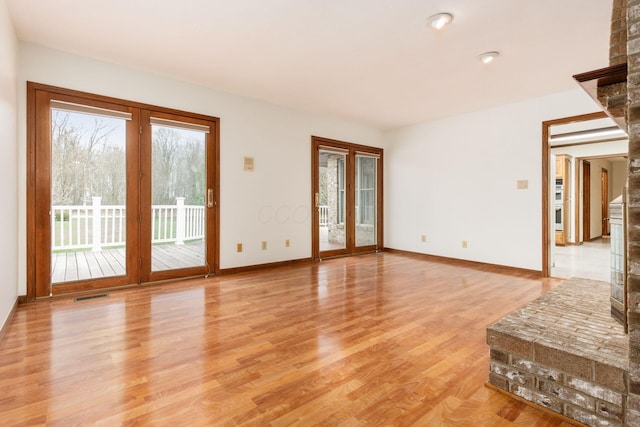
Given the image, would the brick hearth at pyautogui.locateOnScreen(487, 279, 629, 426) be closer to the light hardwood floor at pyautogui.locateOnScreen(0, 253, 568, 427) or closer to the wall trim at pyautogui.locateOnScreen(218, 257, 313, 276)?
the light hardwood floor at pyautogui.locateOnScreen(0, 253, 568, 427)

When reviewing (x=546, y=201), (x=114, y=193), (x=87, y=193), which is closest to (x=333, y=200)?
(x=546, y=201)

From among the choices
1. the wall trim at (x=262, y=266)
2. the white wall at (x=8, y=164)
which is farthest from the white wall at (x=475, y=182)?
the white wall at (x=8, y=164)

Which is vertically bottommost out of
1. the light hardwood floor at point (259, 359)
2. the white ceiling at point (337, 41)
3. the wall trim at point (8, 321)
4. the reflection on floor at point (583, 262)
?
the light hardwood floor at point (259, 359)

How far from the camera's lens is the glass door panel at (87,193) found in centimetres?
332

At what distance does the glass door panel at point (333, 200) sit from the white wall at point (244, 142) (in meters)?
0.47

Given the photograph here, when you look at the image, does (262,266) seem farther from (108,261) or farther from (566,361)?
(566,361)

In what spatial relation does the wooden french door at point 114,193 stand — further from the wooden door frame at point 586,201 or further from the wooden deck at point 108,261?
the wooden door frame at point 586,201

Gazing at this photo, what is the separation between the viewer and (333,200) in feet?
20.0

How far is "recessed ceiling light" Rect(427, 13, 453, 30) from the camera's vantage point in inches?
100

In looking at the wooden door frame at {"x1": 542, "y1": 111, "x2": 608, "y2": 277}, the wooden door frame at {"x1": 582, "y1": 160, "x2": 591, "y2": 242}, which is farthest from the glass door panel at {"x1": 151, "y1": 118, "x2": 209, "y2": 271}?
the wooden door frame at {"x1": 582, "y1": 160, "x2": 591, "y2": 242}

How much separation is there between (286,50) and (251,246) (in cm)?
264

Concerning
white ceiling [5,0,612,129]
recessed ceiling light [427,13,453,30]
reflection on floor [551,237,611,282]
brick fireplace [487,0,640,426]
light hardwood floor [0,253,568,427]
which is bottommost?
light hardwood floor [0,253,568,427]

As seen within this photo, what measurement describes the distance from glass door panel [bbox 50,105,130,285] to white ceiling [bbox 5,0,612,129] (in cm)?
69

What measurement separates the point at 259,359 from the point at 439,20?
2.82 m
